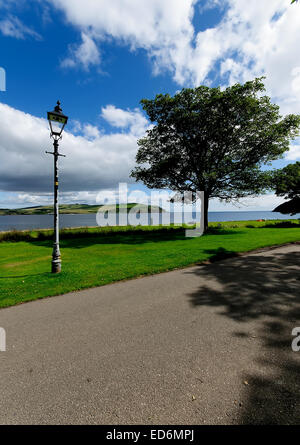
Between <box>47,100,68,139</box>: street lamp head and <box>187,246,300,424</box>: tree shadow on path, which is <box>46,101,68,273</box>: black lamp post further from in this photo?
<box>187,246,300,424</box>: tree shadow on path

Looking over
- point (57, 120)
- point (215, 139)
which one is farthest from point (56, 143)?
point (215, 139)

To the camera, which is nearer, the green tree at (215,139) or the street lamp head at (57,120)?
the street lamp head at (57,120)

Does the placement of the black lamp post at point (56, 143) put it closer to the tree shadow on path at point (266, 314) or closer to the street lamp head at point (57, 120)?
the street lamp head at point (57, 120)

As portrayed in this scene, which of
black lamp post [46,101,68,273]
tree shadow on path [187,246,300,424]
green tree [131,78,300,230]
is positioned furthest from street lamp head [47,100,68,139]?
green tree [131,78,300,230]

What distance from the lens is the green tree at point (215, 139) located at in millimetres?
19172

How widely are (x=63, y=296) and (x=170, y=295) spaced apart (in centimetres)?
328

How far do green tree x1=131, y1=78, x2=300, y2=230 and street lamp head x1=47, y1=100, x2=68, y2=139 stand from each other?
45.8 ft

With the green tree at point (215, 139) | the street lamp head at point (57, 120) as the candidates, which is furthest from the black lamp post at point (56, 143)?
the green tree at point (215, 139)

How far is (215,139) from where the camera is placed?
20.4m

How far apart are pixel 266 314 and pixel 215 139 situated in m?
20.3

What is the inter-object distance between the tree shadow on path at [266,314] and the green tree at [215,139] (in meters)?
13.1

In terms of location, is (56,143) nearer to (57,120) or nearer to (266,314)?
(57,120)

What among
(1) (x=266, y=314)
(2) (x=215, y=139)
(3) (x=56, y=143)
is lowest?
(1) (x=266, y=314)
